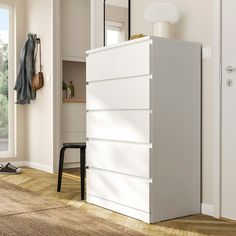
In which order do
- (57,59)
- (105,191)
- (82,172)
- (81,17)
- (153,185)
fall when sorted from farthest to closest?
1. (81,17)
2. (57,59)
3. (82,172)
4. (105,191)
5. (153,185)

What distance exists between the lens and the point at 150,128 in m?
2.87

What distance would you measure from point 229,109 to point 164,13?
2.88 feet

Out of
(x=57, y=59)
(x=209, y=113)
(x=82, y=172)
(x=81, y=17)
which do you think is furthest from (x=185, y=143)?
(x=81, y=17)

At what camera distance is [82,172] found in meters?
3.68

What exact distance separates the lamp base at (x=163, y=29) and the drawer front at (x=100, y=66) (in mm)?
374

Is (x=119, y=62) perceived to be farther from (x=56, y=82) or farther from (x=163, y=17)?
(x=56, y=82)

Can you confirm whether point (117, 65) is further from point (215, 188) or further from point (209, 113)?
point (215, 188)

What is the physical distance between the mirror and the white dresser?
2.18ft

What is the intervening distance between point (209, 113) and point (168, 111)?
337mm

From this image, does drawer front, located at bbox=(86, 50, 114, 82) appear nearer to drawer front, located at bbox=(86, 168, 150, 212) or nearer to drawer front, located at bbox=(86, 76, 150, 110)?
drawer front, located at bbox=(86, 76, 150, 110)

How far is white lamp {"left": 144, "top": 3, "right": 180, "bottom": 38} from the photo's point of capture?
319cm

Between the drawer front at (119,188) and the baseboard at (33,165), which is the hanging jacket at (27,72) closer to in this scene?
the baseboard at (33,165)

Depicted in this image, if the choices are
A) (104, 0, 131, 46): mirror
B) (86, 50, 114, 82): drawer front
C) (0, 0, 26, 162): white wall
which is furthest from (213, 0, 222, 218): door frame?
(0, 0, 26, 162): white wall

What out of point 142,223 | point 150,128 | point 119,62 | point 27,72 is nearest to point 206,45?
point 119,62
